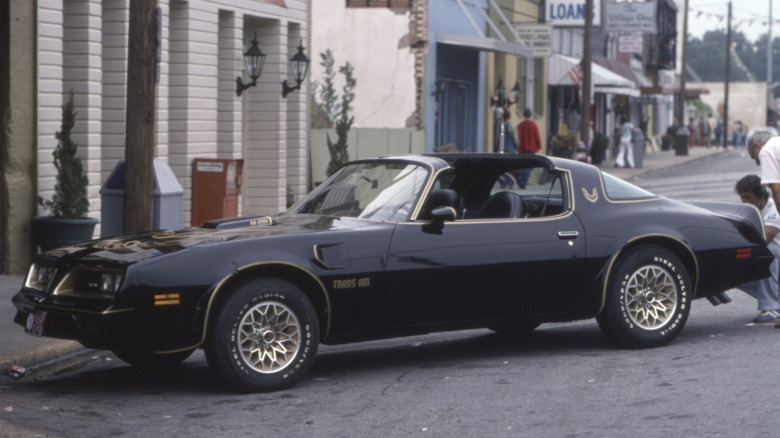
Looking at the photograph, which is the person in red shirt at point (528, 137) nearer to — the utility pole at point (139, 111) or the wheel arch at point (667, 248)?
the utility pole at point (139, 111)

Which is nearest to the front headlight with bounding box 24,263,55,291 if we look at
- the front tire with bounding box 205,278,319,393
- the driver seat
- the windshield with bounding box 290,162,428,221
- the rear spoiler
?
the front tire with bounding box 205,278,319,393

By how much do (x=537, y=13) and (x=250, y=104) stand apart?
21.4 metres

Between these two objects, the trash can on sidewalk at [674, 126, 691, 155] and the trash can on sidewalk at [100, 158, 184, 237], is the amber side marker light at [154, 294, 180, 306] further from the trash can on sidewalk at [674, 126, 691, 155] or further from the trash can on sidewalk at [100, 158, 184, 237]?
the trash can on sidewalk at [674, 126, 691, 155]

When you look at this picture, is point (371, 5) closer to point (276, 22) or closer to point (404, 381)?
point (276, 22)

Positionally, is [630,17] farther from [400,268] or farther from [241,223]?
[400,268]

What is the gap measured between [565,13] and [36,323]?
3231 cm

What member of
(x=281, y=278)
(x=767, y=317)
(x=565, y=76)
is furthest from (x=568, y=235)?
(x=565, y=76)

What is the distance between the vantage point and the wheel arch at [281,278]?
6.99 meters

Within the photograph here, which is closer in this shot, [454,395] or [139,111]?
[454,395]

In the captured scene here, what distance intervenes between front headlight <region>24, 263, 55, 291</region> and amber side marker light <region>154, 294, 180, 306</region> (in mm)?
871

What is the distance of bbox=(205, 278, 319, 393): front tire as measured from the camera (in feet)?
23.0

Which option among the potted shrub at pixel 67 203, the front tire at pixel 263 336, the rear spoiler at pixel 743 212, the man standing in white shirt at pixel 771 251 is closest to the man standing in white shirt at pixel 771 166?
the rear spoiler at pixel 743 212

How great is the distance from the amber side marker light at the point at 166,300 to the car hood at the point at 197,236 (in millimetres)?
249

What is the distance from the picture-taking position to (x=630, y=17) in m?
41.3
